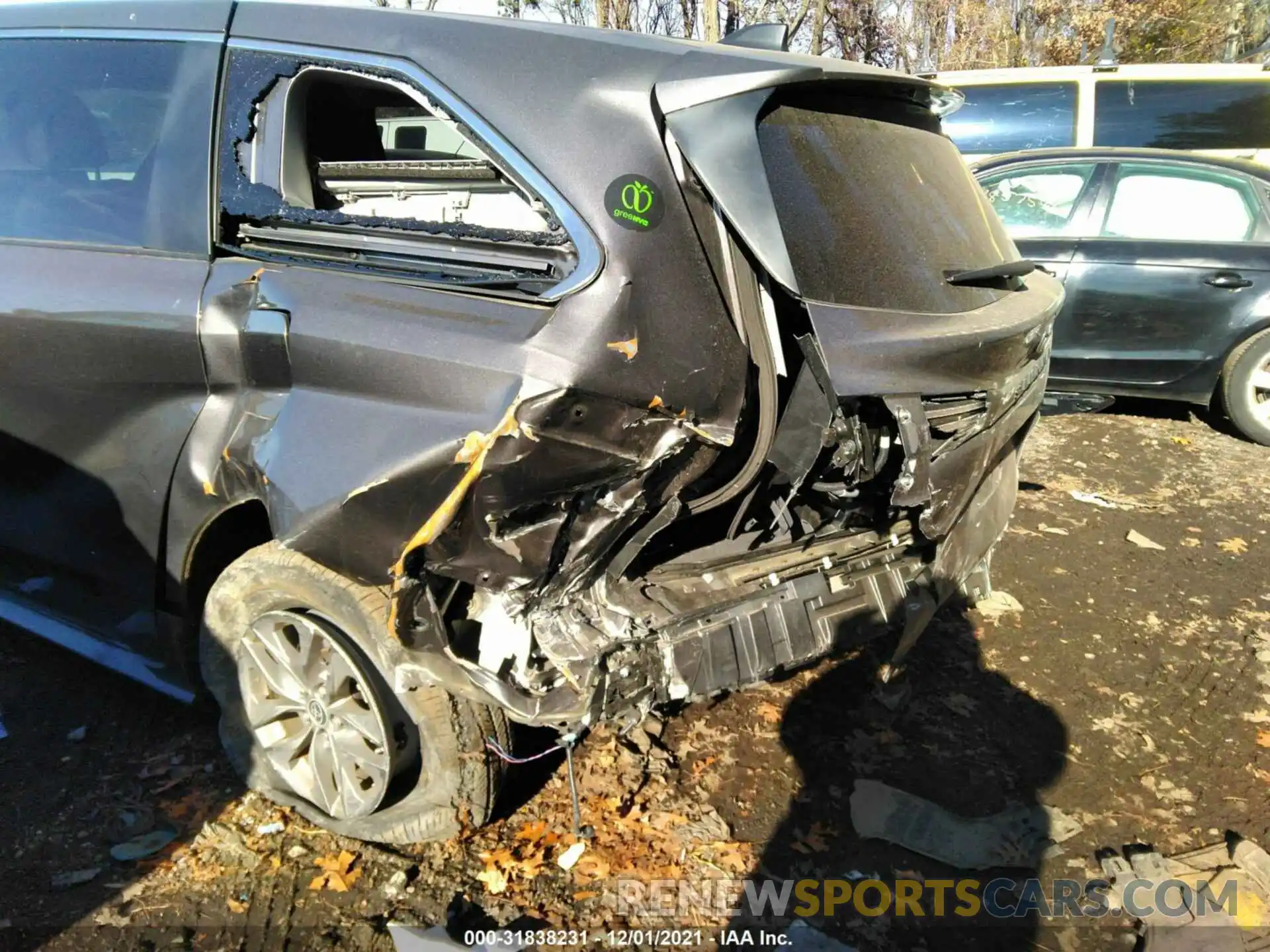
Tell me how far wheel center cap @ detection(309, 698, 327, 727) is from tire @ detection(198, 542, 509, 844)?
0.22 m

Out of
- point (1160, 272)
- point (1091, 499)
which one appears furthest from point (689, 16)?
point (1091, 499)

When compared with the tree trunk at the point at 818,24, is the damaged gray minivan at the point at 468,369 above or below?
below

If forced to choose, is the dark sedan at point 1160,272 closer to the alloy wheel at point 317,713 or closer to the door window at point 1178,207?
the door window at point 1178,207

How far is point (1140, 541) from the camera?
4586mm

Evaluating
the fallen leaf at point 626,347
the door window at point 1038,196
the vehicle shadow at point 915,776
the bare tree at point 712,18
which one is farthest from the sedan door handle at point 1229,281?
the bare tree at point 712,18

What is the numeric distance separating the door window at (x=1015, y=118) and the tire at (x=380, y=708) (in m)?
7.11

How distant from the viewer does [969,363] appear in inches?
92.6

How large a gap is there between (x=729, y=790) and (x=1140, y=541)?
287 cm

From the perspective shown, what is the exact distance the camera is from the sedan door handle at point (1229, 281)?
5.72 metres

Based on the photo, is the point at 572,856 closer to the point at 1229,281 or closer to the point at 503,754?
the point at 503,754

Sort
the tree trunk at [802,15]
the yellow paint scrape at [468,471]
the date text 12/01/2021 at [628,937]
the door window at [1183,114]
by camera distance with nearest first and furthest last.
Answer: the yellow paint scrape at [468,471]
the date text 12/01/2021 at [628,937]
the door window at [1183,114]
the tree trunk at [802,15]

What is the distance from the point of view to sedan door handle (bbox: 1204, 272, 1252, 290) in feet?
18.8

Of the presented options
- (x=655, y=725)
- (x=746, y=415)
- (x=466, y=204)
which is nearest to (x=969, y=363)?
(x=746, y=415)

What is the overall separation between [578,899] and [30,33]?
3.05 m
